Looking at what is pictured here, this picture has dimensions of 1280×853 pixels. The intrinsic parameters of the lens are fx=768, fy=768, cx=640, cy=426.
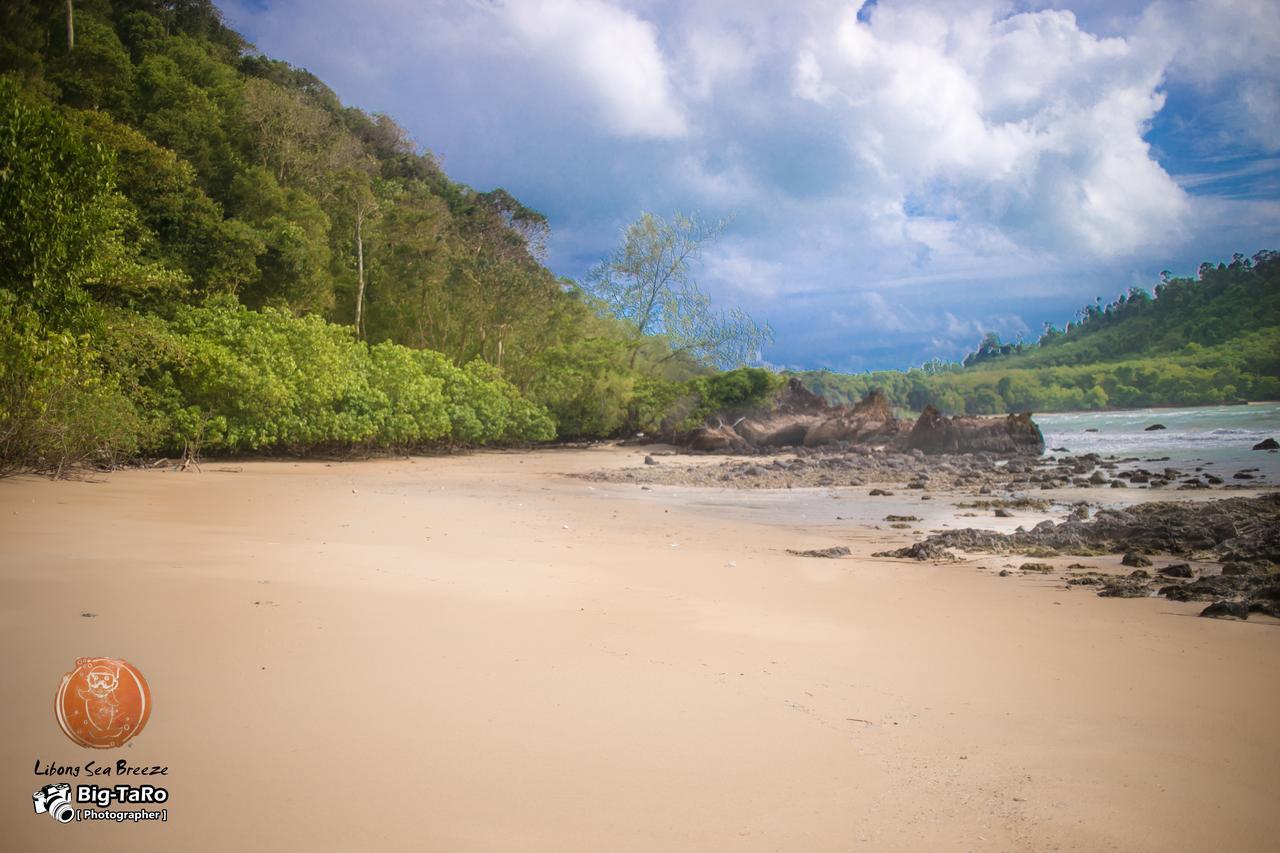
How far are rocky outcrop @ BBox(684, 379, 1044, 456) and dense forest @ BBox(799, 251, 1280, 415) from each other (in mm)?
20356

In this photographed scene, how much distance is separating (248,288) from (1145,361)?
2129 inches

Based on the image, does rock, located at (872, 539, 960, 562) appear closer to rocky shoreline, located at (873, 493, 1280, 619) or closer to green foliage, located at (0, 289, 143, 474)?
rocky shoreline, located at (873, 493, 1280, 619)

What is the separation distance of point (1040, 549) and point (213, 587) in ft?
25.6

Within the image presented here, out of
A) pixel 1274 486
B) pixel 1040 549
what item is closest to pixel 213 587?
pixel 1040 549

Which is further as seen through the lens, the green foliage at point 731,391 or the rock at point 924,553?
the green foliage at point 731,391

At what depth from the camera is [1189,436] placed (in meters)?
30.6

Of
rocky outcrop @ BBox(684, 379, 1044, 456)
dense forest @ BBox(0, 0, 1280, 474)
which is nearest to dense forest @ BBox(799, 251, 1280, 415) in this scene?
dense forest @ BBox(0, 0, 1280, 474)

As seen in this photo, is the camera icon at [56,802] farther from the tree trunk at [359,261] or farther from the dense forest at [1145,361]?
the dense forest at [1145,361]

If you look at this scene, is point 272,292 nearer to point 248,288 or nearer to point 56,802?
point 248,288

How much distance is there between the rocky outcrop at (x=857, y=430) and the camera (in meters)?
26.4

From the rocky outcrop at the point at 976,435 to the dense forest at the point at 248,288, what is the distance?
7.41 m

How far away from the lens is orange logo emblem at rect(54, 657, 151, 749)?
2.36 metres

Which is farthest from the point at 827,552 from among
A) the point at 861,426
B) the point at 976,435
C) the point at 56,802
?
the point at 861,426

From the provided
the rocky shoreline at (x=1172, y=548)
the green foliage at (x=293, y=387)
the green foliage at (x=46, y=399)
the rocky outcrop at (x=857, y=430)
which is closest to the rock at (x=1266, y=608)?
the rocky shoreline at (x=1172, y=548)
